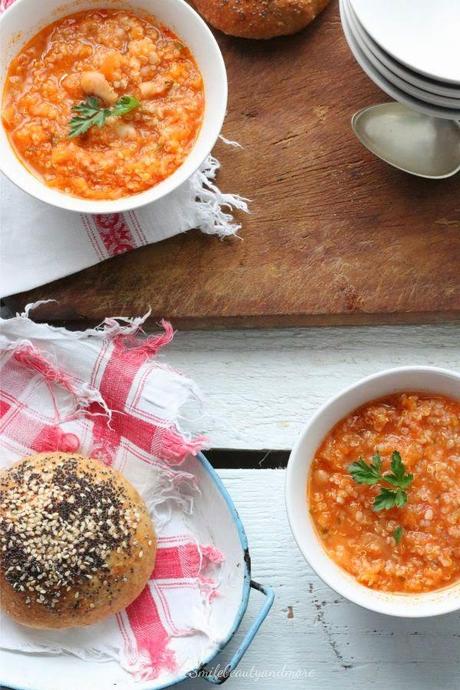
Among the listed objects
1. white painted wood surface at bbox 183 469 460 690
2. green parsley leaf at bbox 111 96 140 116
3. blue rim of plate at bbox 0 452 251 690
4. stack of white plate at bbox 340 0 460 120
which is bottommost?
white painted wood surface at bbox 183 469 460 690

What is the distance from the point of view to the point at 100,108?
8.25 feet

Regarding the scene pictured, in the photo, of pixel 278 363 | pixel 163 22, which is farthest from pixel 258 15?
pixel 278 363

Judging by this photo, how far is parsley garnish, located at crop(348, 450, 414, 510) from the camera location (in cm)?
240

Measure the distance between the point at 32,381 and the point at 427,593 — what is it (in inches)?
47.7

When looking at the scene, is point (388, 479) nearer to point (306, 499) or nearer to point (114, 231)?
point (306, 499)

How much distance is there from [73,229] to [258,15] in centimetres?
79

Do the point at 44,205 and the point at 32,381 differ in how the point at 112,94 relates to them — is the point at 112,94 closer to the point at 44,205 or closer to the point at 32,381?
the point at 44,205

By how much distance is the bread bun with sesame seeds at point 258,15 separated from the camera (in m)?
2.69

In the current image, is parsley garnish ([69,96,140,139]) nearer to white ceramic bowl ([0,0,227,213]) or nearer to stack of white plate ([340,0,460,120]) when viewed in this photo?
white ceramic bowl ([0,0,227,213])

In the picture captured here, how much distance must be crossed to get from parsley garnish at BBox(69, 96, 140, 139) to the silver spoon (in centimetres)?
66

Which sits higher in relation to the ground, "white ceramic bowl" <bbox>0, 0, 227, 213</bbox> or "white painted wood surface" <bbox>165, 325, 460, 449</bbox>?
"white ceramic bowl" <bbox>0, 0, 227, 213</bbox>

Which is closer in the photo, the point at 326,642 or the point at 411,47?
the point at 411,47

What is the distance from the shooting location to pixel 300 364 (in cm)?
279

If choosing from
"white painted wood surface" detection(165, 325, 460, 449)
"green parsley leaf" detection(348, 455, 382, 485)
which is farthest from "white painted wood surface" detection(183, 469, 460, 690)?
"green parsley leaf" detection(348, 455, 382, 485)
